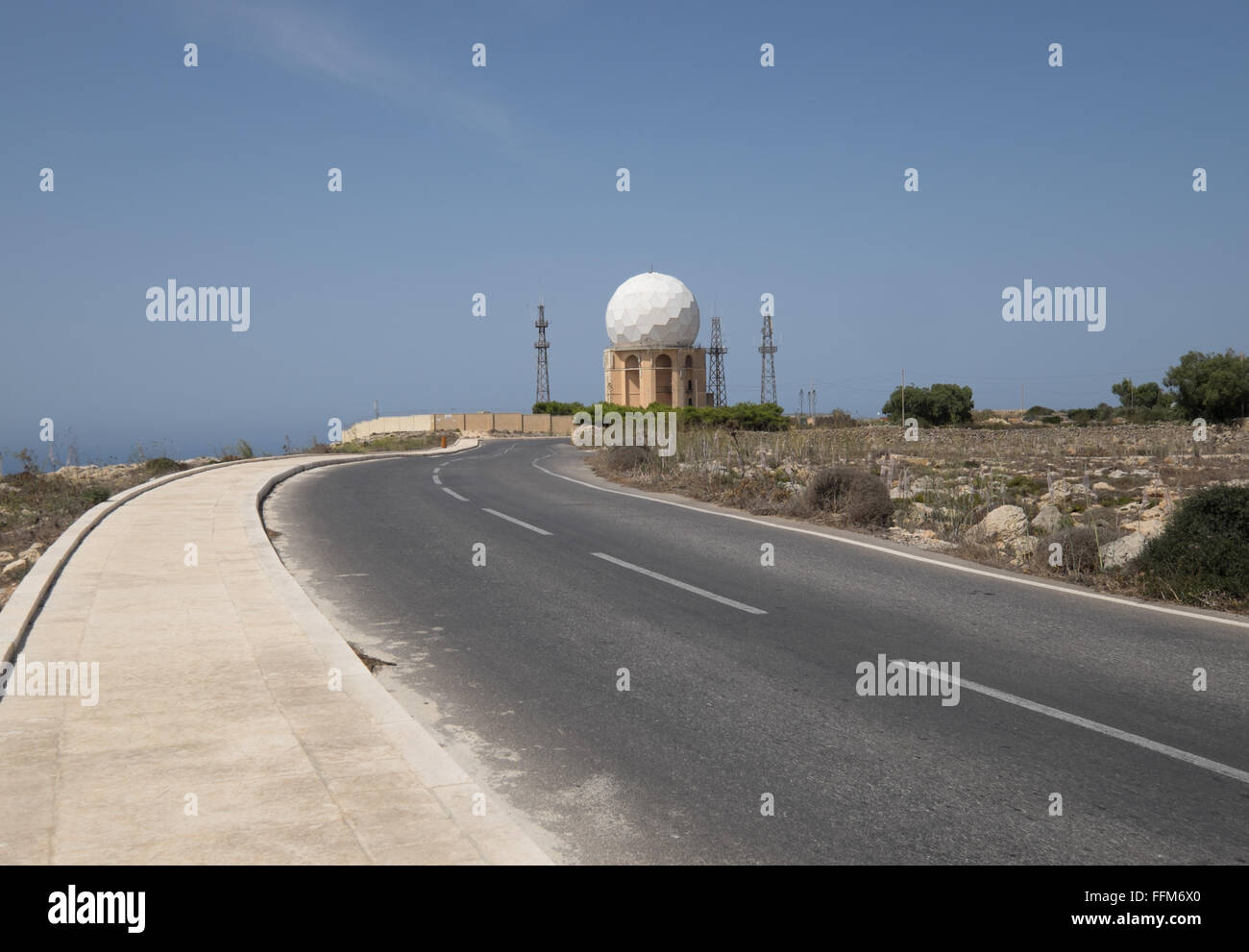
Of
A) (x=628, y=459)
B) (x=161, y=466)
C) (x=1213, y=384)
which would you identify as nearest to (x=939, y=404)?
(x=1213, y=384)

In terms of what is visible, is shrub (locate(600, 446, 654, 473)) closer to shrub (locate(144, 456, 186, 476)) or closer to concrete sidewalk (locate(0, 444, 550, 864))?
shrub (locate(144, 456, 186, 476))

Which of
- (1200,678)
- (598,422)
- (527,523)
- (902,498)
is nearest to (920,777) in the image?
(1200,678)

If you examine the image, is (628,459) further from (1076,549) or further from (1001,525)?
(1076,549)

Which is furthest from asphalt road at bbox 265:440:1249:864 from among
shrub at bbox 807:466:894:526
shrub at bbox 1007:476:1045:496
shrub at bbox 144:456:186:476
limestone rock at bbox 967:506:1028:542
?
shrub at bbox 144:456:186:476

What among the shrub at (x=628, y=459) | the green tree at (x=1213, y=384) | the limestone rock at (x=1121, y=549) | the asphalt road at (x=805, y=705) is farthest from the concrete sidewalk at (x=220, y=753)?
the green tree at (x=1213, y=384)

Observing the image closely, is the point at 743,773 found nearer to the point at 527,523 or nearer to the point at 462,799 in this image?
the point at 462,799

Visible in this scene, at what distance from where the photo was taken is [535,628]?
7914mm

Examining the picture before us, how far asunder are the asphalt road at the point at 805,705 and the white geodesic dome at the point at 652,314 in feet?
184

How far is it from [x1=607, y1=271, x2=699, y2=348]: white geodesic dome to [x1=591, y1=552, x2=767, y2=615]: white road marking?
184ft

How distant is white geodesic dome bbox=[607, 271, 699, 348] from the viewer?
218ft

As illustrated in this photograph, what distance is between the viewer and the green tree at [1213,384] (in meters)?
53.4

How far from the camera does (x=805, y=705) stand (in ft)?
19.0

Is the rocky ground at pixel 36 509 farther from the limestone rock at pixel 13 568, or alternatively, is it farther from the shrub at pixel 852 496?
the shrub at pixel 852 496
